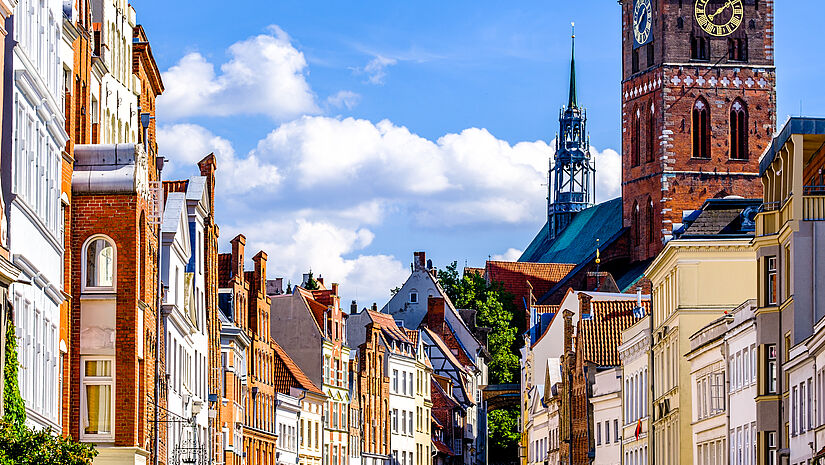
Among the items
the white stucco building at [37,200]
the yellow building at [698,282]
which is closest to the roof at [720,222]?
the yellow building at [698,282]

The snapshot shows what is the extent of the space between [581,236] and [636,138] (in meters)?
33.1

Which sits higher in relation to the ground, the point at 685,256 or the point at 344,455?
the point at 685,256

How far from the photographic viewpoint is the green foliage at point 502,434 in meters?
127

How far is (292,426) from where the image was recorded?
81.9m

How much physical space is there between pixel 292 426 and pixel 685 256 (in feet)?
86.5

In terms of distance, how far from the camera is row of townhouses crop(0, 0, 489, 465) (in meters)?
28.3

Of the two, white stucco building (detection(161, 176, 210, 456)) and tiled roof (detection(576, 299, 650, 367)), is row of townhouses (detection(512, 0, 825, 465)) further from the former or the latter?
white stucco building (detection(161, 176, 210, 456))

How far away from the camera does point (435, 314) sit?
A: 454 feet

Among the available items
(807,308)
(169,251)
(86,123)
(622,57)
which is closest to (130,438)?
(86,123)

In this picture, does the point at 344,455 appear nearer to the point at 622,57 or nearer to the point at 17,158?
the point at 622,57

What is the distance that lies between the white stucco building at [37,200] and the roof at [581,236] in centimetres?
11492

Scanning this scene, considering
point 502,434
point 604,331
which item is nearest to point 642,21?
point 502,434

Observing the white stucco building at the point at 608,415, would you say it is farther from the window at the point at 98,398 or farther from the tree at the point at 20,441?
the tree at the point at 20,441

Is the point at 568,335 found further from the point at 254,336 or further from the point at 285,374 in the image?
the point at 254,336
